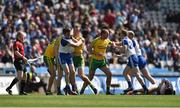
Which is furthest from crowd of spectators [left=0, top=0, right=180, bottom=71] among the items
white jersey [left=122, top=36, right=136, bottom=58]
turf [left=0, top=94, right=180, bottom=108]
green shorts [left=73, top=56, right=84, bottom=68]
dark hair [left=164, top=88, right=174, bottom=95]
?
turf [left=0, top=94, right=180, bottom=108]

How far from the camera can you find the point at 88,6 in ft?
140

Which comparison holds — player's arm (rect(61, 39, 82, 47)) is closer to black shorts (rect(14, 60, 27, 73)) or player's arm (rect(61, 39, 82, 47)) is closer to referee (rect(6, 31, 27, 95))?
referee (rect(6, 31, 27, 95))

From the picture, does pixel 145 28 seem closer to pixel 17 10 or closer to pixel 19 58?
pixel 17 10

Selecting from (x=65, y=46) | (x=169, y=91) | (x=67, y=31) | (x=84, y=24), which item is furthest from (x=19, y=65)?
(x=84, y=24)

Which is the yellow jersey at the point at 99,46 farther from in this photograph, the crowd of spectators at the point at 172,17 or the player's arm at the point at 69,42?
the crowd of spectators at the point at 172,17

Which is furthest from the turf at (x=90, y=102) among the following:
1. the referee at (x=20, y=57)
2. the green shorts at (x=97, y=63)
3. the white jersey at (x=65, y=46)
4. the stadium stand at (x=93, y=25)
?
the stadium stand at (x=93, y=25)

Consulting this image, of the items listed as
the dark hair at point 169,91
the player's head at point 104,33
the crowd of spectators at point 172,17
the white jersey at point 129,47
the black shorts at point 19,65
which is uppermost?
the crowd of spectators at point 172,17

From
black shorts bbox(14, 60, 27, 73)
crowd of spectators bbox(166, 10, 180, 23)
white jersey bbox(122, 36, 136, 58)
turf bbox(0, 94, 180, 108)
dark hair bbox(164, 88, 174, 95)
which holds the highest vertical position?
crowd of spectators bbox(166, 10, 180, 23)

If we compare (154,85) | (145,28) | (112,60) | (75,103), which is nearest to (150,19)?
(145,28)

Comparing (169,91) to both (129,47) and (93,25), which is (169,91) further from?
(93,25)

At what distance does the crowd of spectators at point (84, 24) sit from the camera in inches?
1422

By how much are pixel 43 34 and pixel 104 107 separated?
18.5 m

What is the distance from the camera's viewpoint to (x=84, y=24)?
130 ft

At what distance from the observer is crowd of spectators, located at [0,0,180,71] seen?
36.1 metres
